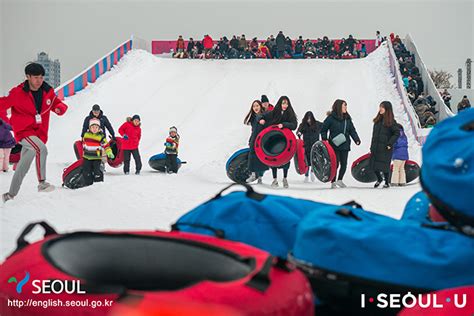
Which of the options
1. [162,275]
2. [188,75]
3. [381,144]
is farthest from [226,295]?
[188,75]

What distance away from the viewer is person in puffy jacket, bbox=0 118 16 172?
9383 mm

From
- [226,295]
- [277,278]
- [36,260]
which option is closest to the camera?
[226,295]

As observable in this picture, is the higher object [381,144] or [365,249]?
[365,249]

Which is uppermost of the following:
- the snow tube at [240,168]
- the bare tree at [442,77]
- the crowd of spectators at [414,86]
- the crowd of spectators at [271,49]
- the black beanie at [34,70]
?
the black beanie at [34,70]

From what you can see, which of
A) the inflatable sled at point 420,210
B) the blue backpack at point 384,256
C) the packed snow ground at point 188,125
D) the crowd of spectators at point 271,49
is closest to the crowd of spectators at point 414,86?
the packed snow ground at point 188,125

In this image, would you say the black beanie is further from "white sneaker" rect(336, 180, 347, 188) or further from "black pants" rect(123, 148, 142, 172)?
"black pants" rect(123, 148, 142, 172)

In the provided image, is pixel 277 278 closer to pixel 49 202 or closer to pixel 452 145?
pixel 452 145

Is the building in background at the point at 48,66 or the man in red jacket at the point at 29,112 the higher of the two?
the man in red jacket at the point at 29,112

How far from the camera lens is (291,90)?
20109 mm

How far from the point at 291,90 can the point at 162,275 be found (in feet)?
60.6

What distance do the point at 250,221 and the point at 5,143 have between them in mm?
7959

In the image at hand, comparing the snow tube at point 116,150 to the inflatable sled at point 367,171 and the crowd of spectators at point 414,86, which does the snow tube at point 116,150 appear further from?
the crowd of spectators at point 414,86

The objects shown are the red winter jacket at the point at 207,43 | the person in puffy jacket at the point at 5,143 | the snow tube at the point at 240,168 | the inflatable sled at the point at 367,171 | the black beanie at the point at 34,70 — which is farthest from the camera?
the red winter jacket at the point at 207,43

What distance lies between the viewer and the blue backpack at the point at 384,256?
1.95 meters
